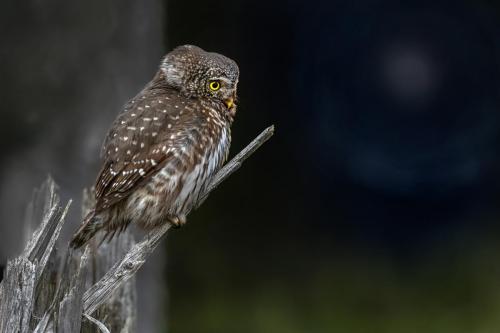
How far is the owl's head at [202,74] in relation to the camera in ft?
13.9

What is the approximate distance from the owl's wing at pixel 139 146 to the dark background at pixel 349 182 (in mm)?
2272

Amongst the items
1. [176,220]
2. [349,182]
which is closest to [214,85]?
[176,220]

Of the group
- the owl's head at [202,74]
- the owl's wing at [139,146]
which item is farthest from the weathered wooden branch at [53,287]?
the owl's head at [202,74]

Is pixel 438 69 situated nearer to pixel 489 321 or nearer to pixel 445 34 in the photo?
pixel 445 34

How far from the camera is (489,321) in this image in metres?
6.45

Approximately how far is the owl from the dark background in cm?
213

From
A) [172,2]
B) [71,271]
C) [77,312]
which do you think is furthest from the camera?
[172,2]

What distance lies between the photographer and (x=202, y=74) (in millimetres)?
4289

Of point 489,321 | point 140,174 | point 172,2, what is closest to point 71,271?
point 140,174

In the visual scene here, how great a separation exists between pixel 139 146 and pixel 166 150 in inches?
4.5

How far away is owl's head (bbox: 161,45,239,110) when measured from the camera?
4250mm

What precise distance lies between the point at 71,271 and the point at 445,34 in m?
4.03

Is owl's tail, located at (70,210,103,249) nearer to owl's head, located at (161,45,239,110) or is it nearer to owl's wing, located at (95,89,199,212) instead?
owl's wing, located at (95,89,199,212)

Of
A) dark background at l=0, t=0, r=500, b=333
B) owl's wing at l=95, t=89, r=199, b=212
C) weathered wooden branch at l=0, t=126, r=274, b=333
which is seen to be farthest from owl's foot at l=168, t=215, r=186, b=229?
dark background at l=0, t=0, r=500, b=333
